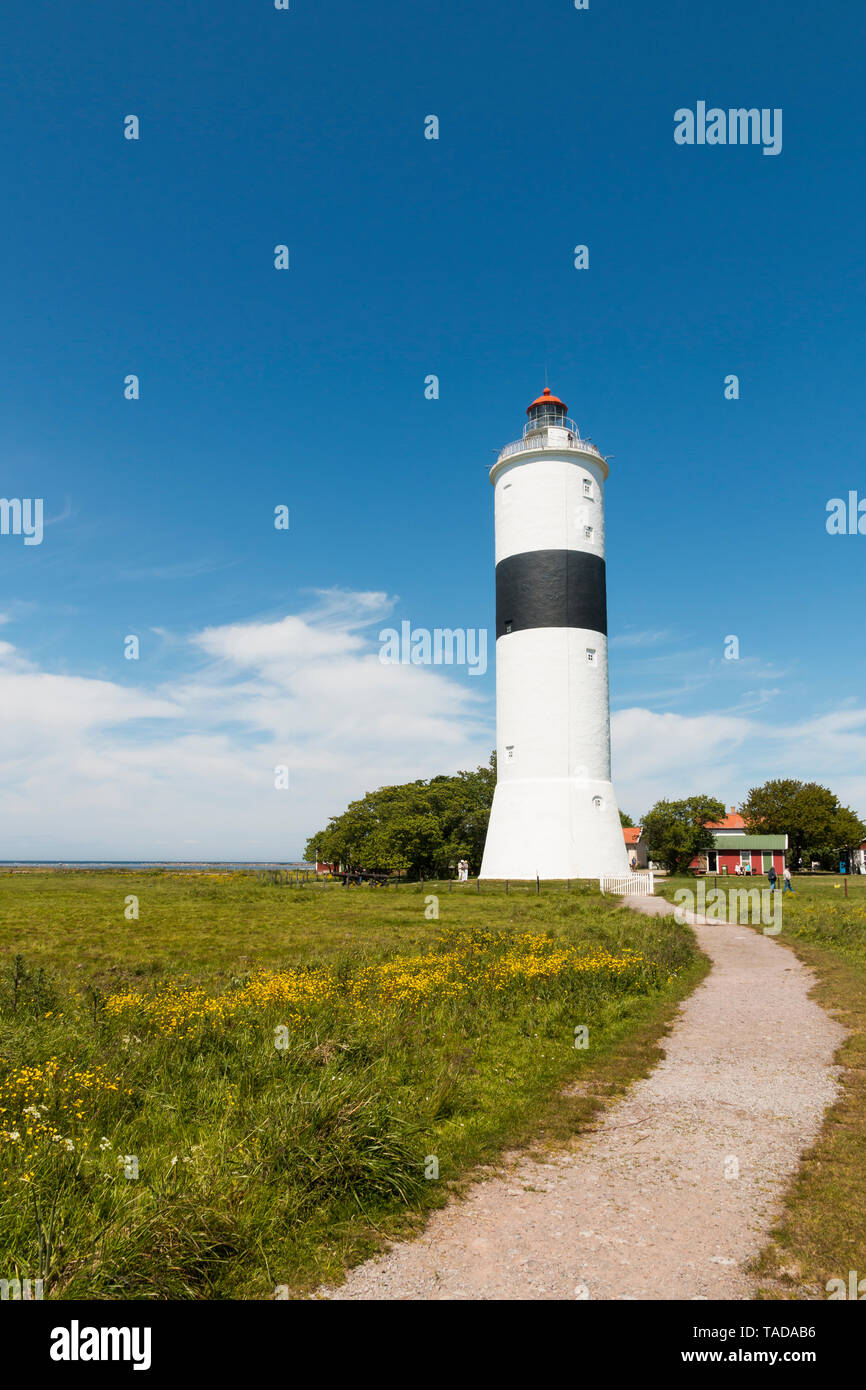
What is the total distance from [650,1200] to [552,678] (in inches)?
1342

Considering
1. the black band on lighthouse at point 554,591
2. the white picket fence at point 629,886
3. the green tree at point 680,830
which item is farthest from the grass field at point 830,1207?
the green tree at point 680,830

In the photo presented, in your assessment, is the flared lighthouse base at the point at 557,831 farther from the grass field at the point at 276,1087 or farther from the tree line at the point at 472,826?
the grass field at the point at 276,1087

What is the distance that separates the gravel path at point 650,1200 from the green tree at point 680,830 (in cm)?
5298

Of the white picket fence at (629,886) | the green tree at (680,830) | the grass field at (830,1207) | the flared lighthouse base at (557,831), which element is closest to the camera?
the grass field at (830,1207)

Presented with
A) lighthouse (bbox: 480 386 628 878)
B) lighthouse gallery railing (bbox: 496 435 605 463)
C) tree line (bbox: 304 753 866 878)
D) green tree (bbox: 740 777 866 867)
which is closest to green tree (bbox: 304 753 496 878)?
tree line (bbox: 304 753 866 878)

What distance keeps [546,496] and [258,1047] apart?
36100mm

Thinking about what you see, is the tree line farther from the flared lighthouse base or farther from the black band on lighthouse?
the black band on lighthouse

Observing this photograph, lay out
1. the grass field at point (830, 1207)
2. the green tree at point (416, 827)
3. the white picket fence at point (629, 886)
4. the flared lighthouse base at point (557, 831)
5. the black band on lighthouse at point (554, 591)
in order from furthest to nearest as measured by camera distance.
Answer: the green tree at point (416, 827) → the black band on lighthouse at point (554, 591) → the flared lighthouse base at point (557, 831) → the white picket fence at point (629, 886) → the grass field at point (830, 1207)

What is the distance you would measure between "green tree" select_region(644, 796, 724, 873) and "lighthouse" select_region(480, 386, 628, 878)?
75.4 ft

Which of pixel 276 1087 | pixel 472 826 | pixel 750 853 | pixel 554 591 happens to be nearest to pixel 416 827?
pixel 472 826

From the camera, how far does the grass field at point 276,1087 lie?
5301mm

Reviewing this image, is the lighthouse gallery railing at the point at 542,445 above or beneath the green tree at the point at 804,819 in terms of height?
above

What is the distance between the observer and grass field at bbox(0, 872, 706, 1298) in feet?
17.4
